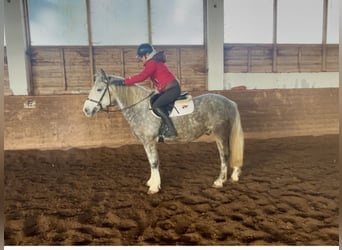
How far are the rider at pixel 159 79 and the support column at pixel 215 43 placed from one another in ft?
5.39

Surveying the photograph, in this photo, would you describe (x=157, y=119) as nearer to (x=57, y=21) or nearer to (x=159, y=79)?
(x=159, y=79)

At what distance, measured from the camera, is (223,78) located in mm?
4047

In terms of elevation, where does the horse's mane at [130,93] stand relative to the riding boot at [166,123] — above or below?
above

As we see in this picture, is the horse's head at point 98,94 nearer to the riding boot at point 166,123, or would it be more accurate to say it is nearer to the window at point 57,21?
the riding boot at point 166,123

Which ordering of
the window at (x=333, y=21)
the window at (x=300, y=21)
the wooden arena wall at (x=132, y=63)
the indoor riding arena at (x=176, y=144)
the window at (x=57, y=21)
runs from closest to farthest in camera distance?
the indoor riding arena at (x=176, y=144) < the window at (x=333, y=21) < the window at (x=300, y=21) < the window at (x=57, y=21) < the wooden arena wall at (x=132, y=63)

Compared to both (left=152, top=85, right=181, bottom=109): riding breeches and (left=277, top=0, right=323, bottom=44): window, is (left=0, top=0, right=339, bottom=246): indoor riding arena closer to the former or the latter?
(left=277, top=0, right=323, bottom=44): window

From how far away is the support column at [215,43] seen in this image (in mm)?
3357

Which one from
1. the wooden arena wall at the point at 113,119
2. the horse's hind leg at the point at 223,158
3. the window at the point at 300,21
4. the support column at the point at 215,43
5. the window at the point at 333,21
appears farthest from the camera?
the support column at the point at 215,43

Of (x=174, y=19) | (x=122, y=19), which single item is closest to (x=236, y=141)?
(x=174, y=19)

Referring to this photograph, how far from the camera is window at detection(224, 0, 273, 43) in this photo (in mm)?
3055

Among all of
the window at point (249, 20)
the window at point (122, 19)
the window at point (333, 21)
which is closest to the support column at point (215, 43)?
the window at point (249, 20)

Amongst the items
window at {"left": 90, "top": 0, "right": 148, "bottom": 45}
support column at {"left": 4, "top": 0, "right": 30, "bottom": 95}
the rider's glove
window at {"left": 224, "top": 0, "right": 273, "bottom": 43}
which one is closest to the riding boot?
the rider's glove

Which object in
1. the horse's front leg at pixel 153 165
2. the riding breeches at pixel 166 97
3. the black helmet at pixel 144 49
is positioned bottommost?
the horse's front leg at pixel 153 165

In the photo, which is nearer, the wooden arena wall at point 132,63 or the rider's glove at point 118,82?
the rider's glove at point 118,82
